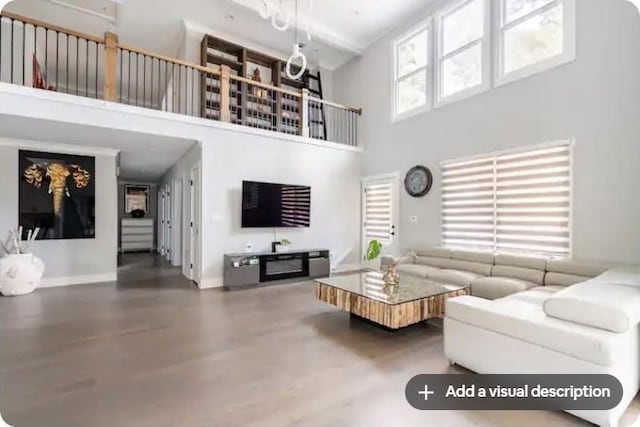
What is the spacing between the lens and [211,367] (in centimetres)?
252

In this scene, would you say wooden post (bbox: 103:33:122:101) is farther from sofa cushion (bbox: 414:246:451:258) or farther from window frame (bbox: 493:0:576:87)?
window frame (bbox: 493:0:576:87)

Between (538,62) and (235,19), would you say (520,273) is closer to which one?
(538,62)

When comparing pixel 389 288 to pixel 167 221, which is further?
pixel 167 221

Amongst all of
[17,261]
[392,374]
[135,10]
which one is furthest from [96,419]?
[135,10]

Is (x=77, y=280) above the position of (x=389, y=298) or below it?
below

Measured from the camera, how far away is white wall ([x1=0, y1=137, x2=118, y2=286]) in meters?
5.11

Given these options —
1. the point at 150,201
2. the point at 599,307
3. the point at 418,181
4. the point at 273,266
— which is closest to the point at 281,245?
the point at 273,266

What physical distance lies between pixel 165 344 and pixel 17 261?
339cm

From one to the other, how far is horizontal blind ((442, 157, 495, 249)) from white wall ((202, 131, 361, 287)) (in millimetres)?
2243

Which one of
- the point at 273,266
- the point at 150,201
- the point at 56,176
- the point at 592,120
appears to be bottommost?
the point at 273,266

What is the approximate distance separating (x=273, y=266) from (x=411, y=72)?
447 centimetres

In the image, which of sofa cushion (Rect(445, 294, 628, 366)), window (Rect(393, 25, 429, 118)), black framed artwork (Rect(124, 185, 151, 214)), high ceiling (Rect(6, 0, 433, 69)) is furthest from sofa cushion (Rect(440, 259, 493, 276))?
black framed artwork (Rect(124, 185, 151, 214))

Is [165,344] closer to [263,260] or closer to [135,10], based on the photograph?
[263,260]

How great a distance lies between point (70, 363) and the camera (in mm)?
2555
